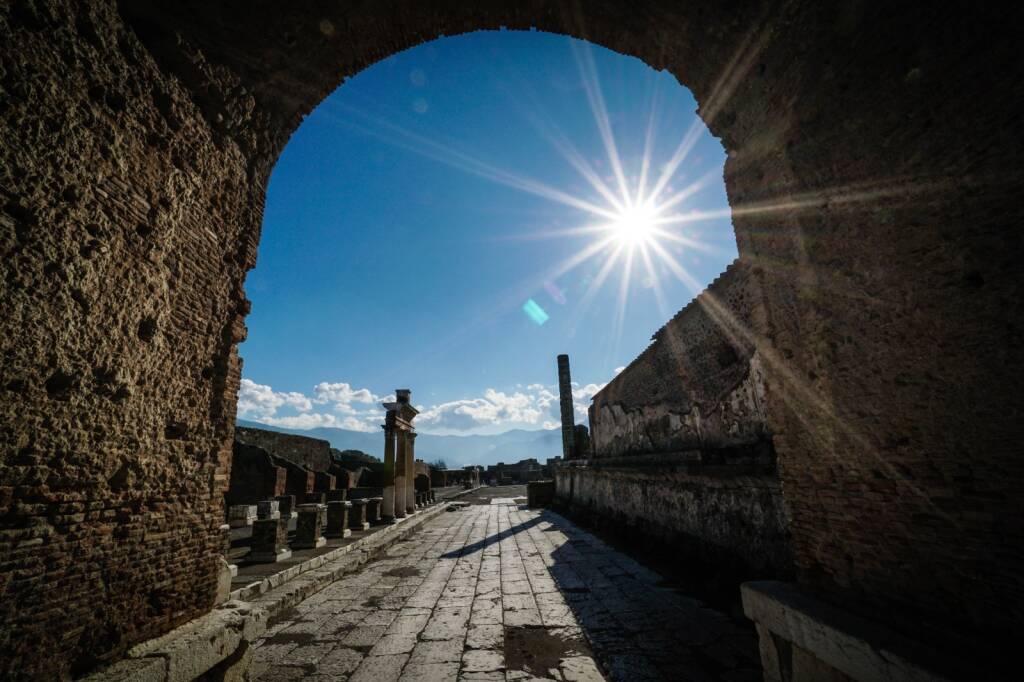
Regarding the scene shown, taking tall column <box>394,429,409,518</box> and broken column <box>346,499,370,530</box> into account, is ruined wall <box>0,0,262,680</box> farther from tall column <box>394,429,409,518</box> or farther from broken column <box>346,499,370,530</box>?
tall column <box>394,429,409,518</box>

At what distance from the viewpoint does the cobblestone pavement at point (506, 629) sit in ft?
11.5

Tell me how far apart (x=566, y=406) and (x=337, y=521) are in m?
18.9

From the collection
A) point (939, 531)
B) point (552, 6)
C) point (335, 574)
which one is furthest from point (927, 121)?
point (335, 574)

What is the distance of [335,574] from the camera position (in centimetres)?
655

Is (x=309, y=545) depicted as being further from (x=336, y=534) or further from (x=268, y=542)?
(x=268, y=542)

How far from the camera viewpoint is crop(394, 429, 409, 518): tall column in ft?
43.3

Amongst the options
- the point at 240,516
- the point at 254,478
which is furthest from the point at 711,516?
the point at 254,478

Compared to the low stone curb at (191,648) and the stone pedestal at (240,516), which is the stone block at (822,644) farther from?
the stone pedestal at (240,516)

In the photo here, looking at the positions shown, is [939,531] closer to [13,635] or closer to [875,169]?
[875,169]

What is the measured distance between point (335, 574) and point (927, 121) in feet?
26.4

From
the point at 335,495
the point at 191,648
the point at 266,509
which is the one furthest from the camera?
the point at 335,495

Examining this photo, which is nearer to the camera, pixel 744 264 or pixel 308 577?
pixel 744 264

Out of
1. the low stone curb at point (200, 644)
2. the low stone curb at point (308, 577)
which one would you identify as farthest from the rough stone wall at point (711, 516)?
the low stone curb at point (308, 577)

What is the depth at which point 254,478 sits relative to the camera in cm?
1756
